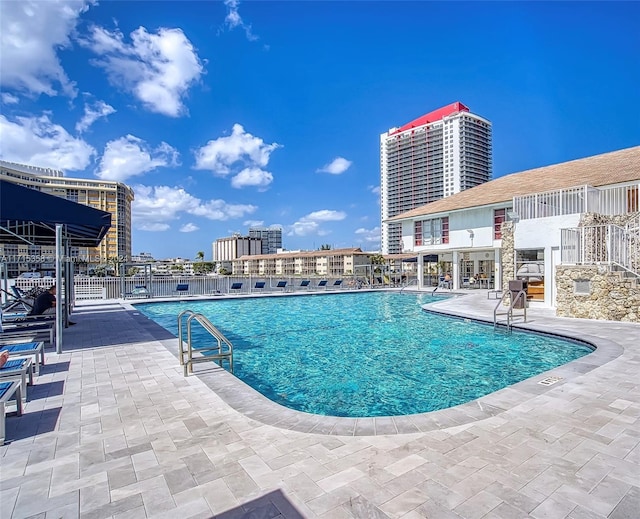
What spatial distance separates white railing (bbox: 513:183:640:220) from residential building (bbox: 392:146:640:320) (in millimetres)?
34

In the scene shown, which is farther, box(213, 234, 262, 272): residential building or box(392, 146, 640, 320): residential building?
box(213, 234, 262, 272): residential building

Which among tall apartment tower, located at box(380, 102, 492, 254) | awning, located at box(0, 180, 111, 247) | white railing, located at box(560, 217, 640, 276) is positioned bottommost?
white railing, located at box(560, 217, 640, 276)

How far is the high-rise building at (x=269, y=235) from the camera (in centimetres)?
18140

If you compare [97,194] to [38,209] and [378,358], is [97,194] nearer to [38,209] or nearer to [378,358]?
[38,209]

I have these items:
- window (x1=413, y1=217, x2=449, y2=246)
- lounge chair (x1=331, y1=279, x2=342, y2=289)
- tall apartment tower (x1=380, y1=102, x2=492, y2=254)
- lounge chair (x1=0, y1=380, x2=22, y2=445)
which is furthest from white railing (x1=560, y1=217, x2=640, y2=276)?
tall apartment tower (x1=380, y1=102, x2=492, y2=254)

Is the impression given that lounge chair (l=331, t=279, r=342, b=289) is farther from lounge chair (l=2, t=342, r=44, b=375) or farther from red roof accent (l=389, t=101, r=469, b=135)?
red roof accent (l=389, t=101, r=469, b=135)

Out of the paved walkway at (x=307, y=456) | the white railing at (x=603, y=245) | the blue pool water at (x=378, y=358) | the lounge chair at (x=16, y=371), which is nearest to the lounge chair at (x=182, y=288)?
the blue pool water at (x=378, y=358)

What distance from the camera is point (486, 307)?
12977 mm

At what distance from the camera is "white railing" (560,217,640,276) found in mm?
10336

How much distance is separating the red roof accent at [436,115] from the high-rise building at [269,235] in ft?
351

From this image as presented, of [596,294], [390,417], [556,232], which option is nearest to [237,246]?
[556,232]

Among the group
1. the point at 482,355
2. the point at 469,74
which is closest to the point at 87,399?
the point at 482,355

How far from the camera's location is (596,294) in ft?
32.7

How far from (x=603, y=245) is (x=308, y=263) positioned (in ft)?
258
